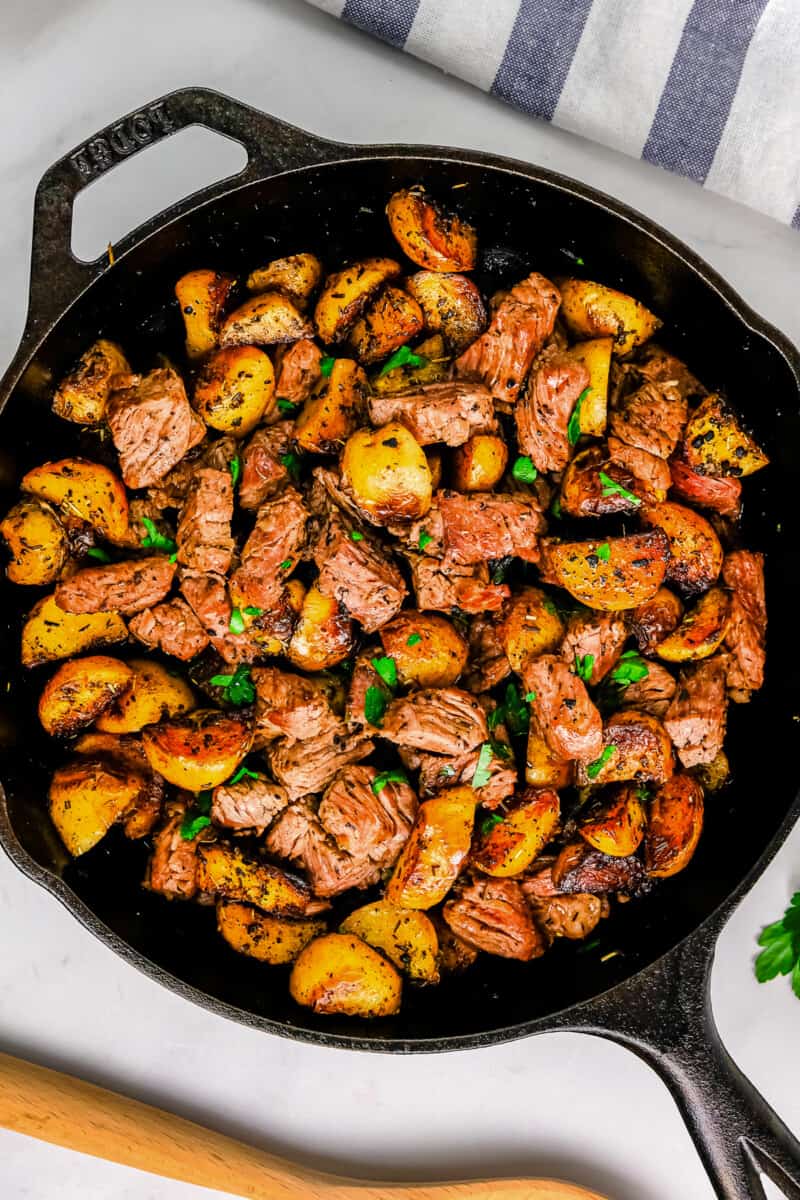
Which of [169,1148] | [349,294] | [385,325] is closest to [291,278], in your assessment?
[349,294]

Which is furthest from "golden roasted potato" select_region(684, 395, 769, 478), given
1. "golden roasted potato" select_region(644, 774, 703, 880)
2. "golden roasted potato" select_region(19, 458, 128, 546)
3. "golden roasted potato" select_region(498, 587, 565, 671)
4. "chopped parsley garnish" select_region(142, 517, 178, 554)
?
"golden roasted potato" select_region(19, 458, 128, 546)

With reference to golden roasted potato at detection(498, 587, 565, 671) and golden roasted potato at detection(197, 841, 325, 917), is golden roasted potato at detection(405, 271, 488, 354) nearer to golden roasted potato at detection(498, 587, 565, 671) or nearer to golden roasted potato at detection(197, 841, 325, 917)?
golden roasted potato at detection(498, 587, 565, 671)

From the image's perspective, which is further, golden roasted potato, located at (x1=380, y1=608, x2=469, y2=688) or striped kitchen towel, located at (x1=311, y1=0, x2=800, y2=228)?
striped kitchen towel, located at (x1=311, y1=0, x2=800, y2=228)

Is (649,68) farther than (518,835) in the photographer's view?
Yes

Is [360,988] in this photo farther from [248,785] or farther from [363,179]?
[363,179]

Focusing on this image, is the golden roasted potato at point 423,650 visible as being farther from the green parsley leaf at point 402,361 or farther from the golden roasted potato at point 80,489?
the golden roasted potato at point 80,489

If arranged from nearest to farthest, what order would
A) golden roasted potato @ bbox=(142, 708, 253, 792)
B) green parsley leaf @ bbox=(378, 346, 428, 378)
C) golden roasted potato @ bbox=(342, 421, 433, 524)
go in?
1. golden roasted potato @ bbox=(342, 421, 433, 524)
2. golden roasted potato @ bbox=(142, 708, 253, 792)
3. green parsley leaf @ bbox=(378, 346, 428, 378)

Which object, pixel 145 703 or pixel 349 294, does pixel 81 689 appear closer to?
pixel 145 703
